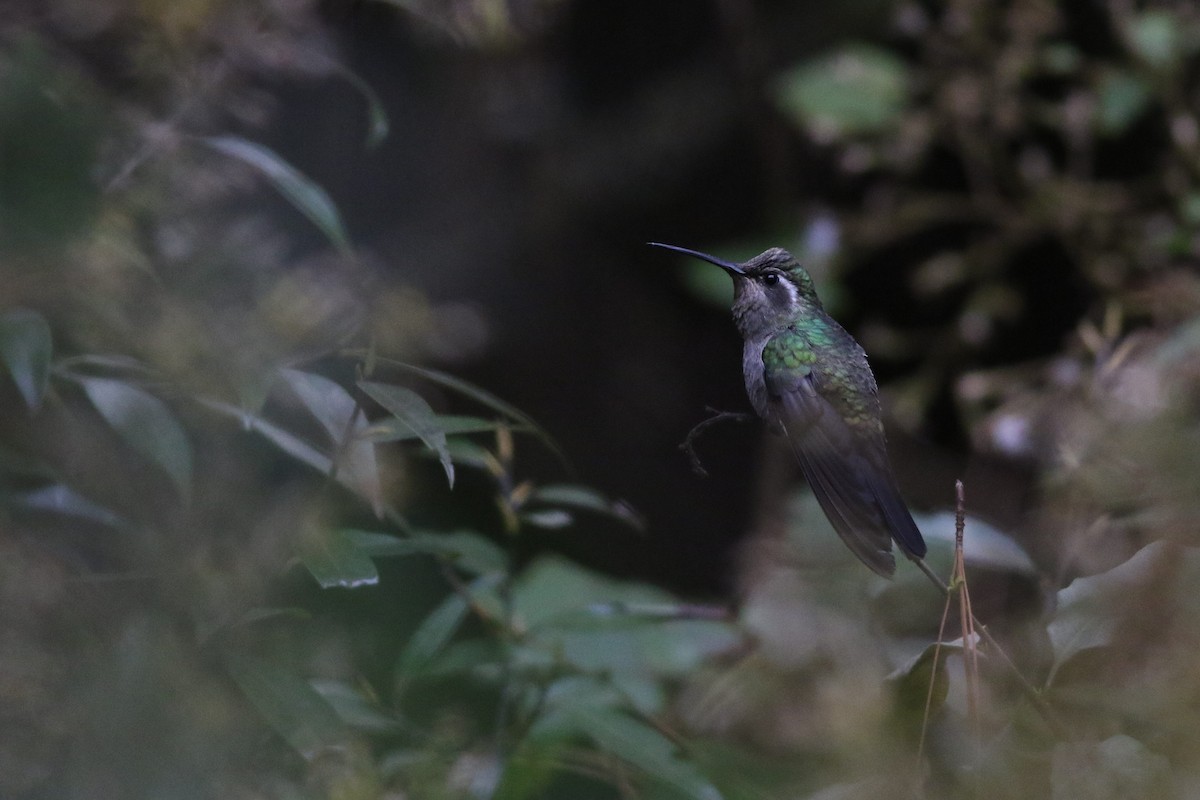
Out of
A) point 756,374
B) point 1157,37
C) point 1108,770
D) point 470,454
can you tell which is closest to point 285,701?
point 470,454

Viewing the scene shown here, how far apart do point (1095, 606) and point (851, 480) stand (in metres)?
0.26

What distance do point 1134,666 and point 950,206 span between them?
1586 mm

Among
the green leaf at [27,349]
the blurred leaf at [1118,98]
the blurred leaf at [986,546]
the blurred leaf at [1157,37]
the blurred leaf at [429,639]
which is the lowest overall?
the blurred leaf at [429,639]

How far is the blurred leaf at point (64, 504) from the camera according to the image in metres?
1.09

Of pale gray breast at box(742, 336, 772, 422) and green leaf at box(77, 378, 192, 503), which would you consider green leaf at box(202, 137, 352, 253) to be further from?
pale gray breast at box(742, 336, 772, 422)

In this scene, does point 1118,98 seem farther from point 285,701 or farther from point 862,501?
point 285,701

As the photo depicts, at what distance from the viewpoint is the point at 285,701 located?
2.87 ft

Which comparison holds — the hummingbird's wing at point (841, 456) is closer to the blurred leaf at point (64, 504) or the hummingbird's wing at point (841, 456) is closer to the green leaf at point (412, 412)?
the green leaf at point (412, 412)

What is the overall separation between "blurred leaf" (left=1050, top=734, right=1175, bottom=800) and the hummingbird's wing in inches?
6.0

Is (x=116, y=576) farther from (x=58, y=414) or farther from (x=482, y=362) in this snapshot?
(x=482, y=362)

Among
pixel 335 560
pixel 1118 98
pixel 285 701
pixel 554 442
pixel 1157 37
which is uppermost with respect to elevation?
pixel 1157 37

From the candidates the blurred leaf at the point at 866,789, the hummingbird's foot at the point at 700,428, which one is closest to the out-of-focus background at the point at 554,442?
the blurred leaf at the point at 866,789

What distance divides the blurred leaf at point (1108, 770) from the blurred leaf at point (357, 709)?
67 centimetres

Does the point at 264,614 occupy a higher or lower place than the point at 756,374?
lower
